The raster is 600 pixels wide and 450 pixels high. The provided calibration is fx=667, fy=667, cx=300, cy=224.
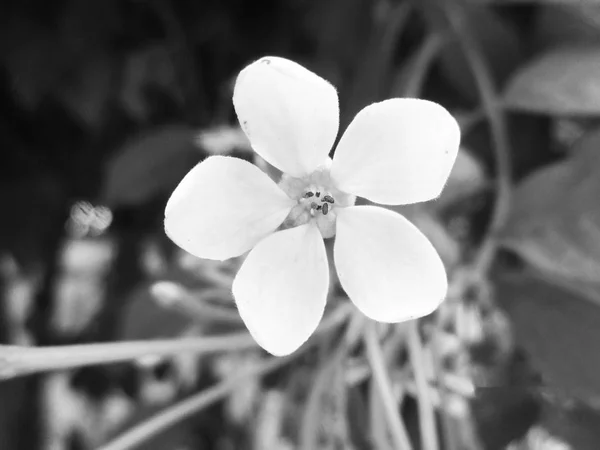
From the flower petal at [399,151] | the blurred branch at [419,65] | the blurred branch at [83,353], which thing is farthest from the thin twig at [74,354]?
the blurred branch at [419,65]

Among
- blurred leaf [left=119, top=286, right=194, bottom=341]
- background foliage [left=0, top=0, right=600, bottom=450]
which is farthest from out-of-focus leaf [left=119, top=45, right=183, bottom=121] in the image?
blurred leaf [left=119, top=286, right=194, bottom=341]

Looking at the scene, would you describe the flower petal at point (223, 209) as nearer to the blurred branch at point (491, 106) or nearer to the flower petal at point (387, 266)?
the flower petal at point (387, 266)

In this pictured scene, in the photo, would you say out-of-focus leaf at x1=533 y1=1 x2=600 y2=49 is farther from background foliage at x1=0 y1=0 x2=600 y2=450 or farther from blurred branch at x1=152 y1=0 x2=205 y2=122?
blurred branch at x1=152 y1=0 x2=205 y2=122

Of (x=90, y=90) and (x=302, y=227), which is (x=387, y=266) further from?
(x=90, y=90)

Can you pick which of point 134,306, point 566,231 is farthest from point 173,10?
point 566,231

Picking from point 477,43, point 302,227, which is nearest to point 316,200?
point 302,227
